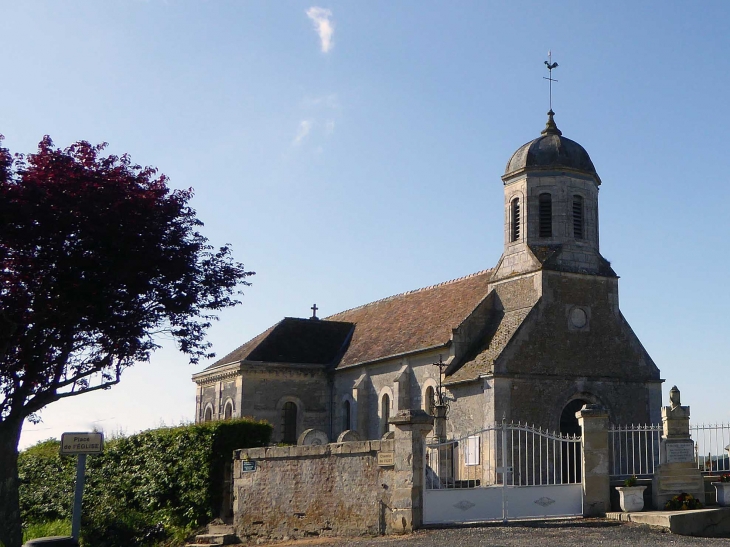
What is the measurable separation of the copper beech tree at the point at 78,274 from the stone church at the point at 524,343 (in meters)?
10.1

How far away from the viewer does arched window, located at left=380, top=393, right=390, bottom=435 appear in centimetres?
3111

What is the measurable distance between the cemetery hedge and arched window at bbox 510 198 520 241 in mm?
11664

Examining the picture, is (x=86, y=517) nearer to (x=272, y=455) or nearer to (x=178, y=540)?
(x=178, y=540)

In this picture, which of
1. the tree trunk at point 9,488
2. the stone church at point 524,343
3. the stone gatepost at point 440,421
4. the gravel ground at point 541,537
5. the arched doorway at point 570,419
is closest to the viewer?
the gravel ground at point 541,537

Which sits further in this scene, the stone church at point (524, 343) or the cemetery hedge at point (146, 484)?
the stone church at point (524, 343)

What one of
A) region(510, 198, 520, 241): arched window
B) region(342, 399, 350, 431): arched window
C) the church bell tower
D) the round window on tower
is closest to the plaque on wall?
the round window on tower

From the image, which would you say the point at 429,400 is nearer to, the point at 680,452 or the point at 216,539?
the point at 216,539

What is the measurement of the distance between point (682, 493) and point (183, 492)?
11.2 meters

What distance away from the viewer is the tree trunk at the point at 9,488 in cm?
1847

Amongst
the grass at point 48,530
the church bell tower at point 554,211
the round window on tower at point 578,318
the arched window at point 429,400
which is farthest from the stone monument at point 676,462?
the grass at point 48,530

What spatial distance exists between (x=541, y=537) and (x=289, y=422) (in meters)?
20.6

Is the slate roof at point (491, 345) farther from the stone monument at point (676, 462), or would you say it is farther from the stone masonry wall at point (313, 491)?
the stone masonry wall at point (313, 491)

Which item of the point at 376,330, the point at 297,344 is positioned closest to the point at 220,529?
the point at 376,330

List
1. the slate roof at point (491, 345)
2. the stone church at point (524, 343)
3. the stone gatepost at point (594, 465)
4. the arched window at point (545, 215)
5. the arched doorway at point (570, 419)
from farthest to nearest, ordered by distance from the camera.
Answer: the arched window at point (545, 215) < the arched doorway at point (570, 419) < the stone church at point (524, 343) < the slate roof at point (491, 345) < the stone gatepost at point (594, 465)
